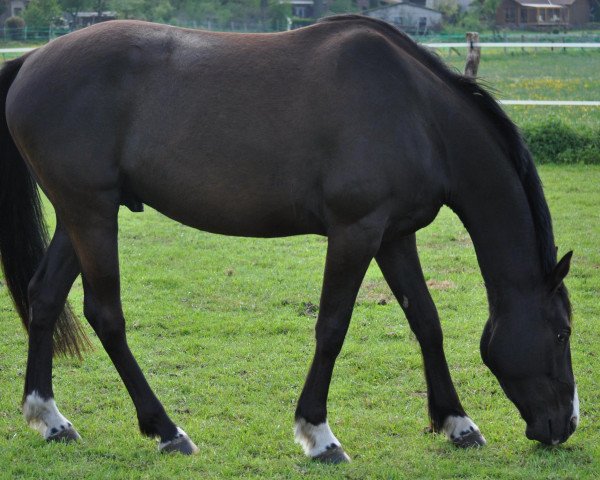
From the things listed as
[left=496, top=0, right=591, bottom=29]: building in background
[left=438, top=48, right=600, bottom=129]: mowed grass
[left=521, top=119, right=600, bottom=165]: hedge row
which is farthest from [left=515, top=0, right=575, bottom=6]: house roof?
[left=521, top=119, right=600, bottom=165]: hedge row

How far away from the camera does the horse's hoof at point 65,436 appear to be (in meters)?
4.38

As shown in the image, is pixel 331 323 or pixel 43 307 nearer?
pixel 331 323

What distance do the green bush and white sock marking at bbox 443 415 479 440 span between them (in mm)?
31285

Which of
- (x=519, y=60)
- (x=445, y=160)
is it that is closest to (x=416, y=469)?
(x=445, y=160)

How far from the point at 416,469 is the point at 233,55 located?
217 cm

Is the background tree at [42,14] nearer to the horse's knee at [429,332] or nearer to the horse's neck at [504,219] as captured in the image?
the horse's knee at [429,332]

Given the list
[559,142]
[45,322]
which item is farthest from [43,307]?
[559,142]

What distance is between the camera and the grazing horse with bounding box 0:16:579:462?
3945mm

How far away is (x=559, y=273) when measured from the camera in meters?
3.92

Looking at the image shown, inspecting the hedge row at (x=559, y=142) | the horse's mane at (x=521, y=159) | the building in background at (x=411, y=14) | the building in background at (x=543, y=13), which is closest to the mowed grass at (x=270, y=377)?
the horse's mane at (x=521, y=159)

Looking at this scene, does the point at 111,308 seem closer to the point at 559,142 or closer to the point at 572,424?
the point at 572,424

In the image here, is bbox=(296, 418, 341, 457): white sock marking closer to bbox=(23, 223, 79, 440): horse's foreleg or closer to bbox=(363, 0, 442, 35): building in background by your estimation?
bbox=(23, 223, 79, 440): horse's foreleg

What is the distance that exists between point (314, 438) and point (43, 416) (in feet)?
4.77

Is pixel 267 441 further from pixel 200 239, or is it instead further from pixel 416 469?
pixel 200 239
